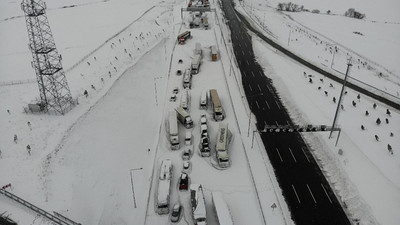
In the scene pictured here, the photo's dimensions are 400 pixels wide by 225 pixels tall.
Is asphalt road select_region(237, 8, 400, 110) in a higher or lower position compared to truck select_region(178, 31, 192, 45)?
lower

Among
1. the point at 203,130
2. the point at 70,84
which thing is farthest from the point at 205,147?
the point at 70,84

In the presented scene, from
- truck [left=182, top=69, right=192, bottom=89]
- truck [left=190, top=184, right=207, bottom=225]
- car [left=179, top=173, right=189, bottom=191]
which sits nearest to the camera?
A: truck [left=190, top=184, right=207, bottom=225]

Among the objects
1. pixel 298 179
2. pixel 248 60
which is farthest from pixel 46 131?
pixel 248 60

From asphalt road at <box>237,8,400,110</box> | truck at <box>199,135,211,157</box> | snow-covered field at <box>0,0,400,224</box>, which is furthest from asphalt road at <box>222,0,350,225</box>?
asphalt road at <box>237,8,400,110</box>

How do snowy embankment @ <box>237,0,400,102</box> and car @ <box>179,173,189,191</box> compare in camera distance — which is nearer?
car @ <box>179,173,189,191</box>

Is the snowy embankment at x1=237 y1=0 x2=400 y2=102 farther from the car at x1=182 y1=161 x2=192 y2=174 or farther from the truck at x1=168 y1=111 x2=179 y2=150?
the car at x1=182 y1=161 x2=192 y2=174

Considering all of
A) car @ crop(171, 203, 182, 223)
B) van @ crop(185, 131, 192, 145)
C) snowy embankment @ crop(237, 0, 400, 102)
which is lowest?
snowy embankment @ crop(237, 0, 400, 102)

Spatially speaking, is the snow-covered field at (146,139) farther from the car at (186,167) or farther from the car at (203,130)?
the car at (203,130)

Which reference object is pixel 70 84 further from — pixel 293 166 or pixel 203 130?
pixel 293 166
